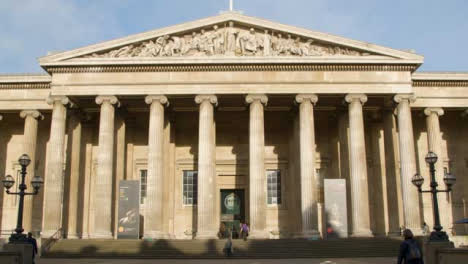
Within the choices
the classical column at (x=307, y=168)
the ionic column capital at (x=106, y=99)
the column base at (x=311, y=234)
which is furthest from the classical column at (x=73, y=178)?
the column base at (x=311, y=234)

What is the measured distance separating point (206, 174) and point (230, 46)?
8.19m

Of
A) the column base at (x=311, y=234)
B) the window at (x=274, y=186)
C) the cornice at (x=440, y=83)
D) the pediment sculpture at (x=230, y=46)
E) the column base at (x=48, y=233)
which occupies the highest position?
the pediment sculpture at (x=230, y=46)

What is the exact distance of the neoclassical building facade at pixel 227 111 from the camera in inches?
1305

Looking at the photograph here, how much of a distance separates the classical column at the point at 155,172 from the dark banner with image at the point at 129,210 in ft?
2.49

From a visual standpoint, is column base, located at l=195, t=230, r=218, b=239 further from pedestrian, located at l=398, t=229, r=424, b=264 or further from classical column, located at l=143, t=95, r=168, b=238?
pedestrian, located at l=398, t=229, r=424, b=264

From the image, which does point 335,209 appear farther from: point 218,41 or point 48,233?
point 48,233

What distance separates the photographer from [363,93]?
3412cm

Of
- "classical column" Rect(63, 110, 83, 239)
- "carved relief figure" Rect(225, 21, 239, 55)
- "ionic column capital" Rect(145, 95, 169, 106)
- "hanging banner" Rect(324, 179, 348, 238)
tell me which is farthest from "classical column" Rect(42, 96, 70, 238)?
"hanging banner" Rect(324, 179, 348, 238)

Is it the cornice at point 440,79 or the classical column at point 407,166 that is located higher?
the cornice at point 440,79

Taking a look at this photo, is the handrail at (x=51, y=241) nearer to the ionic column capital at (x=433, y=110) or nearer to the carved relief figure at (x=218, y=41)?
the carved relief figure at (x=218, y=41)

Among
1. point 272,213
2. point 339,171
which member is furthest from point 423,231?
point 272,213

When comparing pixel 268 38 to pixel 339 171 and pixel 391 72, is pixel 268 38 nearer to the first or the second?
pixel 391 72

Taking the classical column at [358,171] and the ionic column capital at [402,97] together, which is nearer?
the classical column at [358,171]

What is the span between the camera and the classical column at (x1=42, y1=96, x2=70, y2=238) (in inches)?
1289
